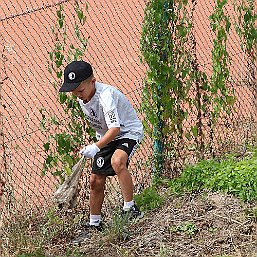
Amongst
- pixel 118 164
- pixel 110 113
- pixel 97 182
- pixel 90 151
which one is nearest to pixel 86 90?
pixel 110 113

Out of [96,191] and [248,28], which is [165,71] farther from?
[96,191]

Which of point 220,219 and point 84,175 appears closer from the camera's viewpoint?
point 220,219

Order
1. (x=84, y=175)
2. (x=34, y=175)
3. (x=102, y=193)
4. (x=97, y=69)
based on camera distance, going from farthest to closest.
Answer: (x=97, y=69)
(x=34, y=175)
(x=84, y=175)
(x=102, y=193)

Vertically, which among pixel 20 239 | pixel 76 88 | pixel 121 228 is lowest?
pixel 121 228

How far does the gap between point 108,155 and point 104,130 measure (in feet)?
0.68

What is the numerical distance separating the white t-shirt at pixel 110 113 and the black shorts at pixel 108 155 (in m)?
0.05

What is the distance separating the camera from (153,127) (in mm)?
6551

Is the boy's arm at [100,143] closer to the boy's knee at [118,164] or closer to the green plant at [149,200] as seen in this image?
the boy's knee at [118,164]

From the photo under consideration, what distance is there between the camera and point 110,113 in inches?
215

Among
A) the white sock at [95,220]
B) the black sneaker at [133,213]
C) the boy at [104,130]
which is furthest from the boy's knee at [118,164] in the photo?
the white sock at [95,220]

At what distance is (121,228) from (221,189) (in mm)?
946

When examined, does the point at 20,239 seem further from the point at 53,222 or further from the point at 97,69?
the point at 97,69

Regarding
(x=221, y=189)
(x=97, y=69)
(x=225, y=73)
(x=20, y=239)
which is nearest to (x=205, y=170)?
(x=221, y=189)

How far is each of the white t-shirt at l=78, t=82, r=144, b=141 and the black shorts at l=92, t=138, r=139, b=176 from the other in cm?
5
